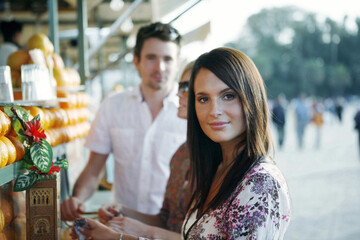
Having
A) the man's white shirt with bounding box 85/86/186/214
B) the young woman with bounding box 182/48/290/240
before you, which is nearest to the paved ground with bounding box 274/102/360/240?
the man's white shirt with bounding box 85/86/186/214

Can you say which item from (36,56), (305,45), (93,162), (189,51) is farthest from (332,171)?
(305,45)

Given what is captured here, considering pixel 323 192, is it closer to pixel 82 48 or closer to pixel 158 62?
pixel 82 48

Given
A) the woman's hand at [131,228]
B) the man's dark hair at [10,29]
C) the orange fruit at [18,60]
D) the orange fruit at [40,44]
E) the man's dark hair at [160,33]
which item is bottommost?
the woman's hand at [131,228]

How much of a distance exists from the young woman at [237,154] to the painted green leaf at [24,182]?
0.64m

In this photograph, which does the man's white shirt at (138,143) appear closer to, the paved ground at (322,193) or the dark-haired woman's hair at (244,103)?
the paved ground at (322,193)

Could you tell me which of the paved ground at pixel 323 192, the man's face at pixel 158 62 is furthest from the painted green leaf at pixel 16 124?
the paved ground at pixel 323 192

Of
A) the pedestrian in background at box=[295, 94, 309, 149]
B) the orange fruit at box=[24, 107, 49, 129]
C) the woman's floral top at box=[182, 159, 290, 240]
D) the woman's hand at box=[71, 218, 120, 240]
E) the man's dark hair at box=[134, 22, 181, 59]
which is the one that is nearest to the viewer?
the woman's floral top at box=[182, 159, 290, 240]

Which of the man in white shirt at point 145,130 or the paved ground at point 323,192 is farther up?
the man in white shirt at point 145,130

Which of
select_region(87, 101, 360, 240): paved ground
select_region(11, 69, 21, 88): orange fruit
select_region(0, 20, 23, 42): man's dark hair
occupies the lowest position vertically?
select_region(87, 101, 360, 240): paved ground

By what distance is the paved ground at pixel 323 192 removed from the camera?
19.5ft

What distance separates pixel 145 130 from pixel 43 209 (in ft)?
4.64

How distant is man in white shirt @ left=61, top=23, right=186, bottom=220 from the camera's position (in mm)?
2969

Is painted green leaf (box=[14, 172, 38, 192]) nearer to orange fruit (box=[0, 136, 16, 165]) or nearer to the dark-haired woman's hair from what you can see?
orange fruit (box=[0, 136, 16, 165])

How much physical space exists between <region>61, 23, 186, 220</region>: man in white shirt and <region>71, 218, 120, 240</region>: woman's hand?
3.29 ft
